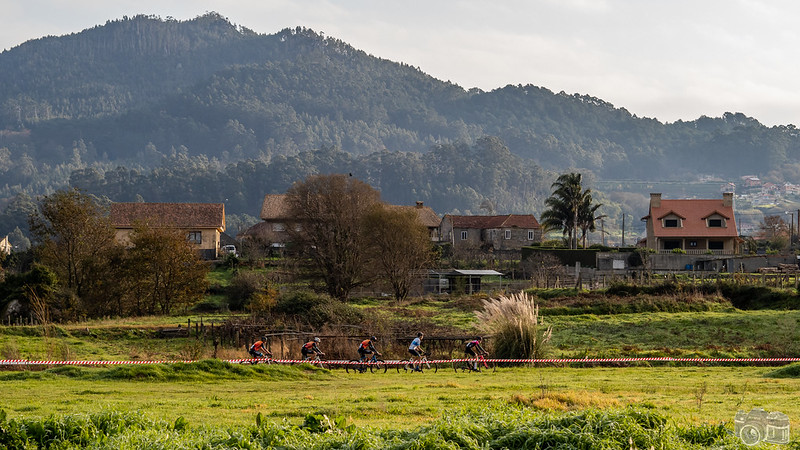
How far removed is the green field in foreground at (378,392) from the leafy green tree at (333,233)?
3189cm

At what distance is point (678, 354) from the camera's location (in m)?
32.7

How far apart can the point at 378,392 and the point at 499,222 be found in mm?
91273

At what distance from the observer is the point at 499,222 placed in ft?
365

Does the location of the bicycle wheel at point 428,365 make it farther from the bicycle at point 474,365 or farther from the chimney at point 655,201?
the chimney at point 655,201

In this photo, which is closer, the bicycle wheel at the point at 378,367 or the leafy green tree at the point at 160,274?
the bicycle wheel at the point at 378,367

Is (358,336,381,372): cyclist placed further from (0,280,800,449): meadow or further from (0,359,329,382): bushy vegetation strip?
(0,359,329,382): bushy vegetation strip

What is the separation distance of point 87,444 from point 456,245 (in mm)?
89126

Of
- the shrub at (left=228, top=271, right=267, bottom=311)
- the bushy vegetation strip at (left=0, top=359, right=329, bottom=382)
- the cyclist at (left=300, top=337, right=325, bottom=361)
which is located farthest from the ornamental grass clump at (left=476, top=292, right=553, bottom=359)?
the shrub at (left=228, top=271, right=267, bottom=311)

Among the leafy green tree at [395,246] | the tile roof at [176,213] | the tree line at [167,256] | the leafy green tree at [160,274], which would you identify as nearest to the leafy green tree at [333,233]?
the tree line at [167,256]

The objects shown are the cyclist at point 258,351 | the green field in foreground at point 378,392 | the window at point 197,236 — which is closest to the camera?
the green field in foreground at point 378,392

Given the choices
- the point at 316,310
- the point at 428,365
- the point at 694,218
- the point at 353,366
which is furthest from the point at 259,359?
the point at 694,218

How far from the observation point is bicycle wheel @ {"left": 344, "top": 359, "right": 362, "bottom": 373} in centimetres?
2864

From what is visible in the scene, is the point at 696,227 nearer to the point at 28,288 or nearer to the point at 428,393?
the point at 28,288

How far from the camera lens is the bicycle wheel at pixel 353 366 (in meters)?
28.6
